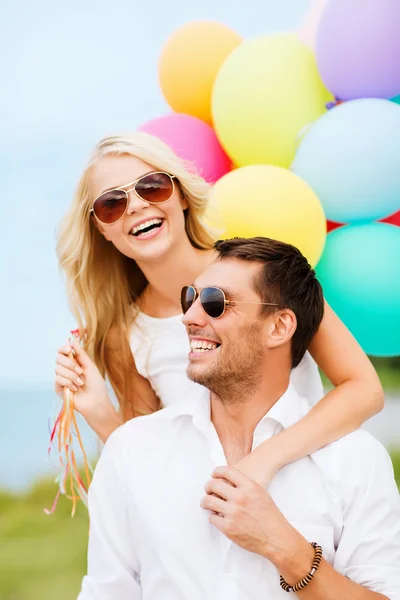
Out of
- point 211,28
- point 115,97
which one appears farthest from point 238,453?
point 115,97

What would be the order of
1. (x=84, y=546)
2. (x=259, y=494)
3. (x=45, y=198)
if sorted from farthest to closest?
1. (x=45, y=198)
2. (x=84, y=546)
3. (x=259, y=494)

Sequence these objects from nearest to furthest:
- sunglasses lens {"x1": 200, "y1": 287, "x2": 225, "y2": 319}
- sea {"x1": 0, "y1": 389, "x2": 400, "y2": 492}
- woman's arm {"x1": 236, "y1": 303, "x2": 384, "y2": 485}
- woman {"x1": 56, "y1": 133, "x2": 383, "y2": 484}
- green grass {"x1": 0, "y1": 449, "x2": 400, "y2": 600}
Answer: woman's arm {"x1": 236, "y1": 303, "x2": 384, "y2": 485}
sunglasses lens {"x1": 200, "y1": 287, "x2": 225, "y2": 319}
woman {"x1": 56, "y1": 133, "x2": 383, "y2": 484}
green grass {"x1": 0, "y1": 449, "x2": 400, "y2": 600}
sea {"x1": 0, "y1": 389, "x2": 400, "y2": 492}

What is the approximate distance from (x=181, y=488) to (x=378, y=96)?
1648 millimetres

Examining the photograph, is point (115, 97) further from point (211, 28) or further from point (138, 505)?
point (138, 505)

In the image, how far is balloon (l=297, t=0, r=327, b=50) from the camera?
3006 mm

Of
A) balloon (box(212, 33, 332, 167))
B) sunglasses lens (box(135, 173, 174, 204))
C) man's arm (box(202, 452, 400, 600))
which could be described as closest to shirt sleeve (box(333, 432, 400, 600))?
man's arm (box(202, 452, 400, 600))

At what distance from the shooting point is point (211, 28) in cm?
301

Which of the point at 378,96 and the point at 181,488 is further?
the point at 378,96

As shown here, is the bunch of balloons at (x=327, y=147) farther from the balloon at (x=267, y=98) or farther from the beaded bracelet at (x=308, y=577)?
the beaded bracelet at (x=308, y=577)

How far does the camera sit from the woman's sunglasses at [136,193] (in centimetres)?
199

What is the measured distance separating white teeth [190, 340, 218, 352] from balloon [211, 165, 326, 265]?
654 millimetres

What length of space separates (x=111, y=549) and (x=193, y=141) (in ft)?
5.24

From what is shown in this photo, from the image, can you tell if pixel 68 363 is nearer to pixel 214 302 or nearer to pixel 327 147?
pixel 214 302

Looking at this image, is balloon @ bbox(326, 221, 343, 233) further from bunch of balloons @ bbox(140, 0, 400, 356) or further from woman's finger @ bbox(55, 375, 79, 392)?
woman's finger @ bbox(55, 375, 79, 392)
